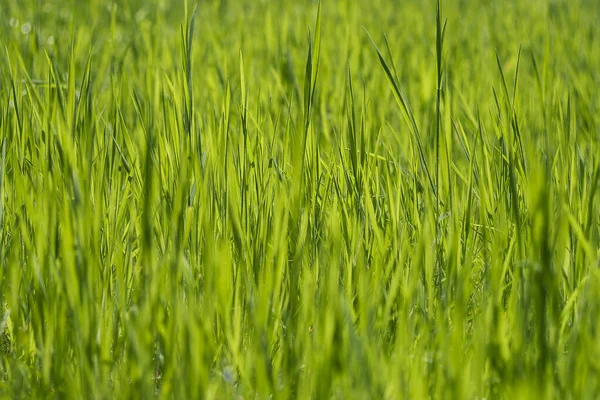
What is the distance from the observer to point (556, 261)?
4.19 feet

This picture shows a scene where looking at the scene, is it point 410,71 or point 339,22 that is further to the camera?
point 339,22

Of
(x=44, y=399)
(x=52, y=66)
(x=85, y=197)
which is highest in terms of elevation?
(x=52, y=66)

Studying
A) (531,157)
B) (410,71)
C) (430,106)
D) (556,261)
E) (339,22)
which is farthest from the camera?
(339,22)

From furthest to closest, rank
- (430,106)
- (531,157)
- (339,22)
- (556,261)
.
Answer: (339,22) < (430,106) < (556,261) < (531,157)

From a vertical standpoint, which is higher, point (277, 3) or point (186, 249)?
point (277, 3)

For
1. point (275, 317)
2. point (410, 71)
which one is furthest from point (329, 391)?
point (410, 71)

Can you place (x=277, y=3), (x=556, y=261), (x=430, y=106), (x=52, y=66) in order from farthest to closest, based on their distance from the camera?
(x=277, y=3), (x=430, y=106), (x=52, y=66), (x=556, y=261)

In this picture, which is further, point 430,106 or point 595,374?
point 430,106

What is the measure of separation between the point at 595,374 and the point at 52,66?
3.53 ft

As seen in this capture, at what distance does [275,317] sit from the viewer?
3.76ft

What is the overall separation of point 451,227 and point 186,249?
1.54 ft

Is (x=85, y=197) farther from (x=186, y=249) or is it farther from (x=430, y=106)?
(x=430, y=106)

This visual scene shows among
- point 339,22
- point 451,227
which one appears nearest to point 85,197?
point 451,227

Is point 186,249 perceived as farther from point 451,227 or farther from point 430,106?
point 430,106
